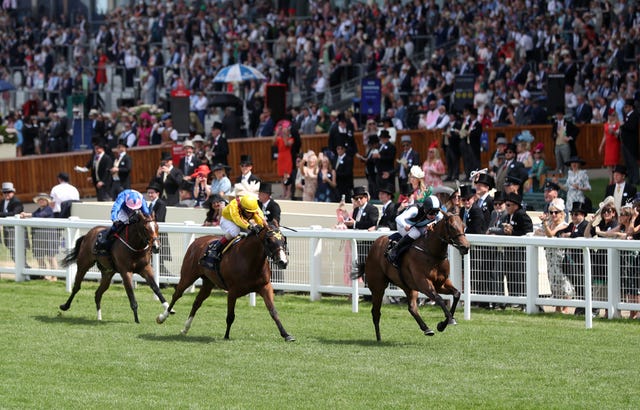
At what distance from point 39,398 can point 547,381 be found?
13.9 ft

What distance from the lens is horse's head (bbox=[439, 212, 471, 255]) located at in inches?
545

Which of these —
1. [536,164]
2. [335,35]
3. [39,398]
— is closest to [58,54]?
[335,35]

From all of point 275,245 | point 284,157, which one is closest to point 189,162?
point 284,157

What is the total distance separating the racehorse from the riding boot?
2.86m

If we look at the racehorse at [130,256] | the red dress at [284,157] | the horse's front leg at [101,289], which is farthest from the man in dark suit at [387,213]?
the red dress at [284,157]

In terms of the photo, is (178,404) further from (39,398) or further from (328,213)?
(328,213)

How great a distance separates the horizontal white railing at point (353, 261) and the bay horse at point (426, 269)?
1.79m

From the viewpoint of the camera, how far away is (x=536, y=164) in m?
25.0

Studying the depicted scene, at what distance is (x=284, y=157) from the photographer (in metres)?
29.3

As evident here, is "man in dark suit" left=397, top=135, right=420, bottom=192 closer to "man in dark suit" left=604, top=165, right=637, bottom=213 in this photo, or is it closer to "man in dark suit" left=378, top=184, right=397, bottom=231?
"man in dark suit" left=604, top=165, right=637, bottom=213

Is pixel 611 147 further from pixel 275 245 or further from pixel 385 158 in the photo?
pixel 275 245

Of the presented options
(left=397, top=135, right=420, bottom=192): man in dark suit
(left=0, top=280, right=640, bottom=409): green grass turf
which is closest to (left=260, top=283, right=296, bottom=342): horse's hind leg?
(left=0, top=280, right=640, bottom=409): green grass turf

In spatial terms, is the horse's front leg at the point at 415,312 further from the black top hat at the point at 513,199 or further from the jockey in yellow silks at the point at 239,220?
the black top hat at the point at 513,199

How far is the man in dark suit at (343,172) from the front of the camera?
26750mm
